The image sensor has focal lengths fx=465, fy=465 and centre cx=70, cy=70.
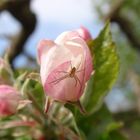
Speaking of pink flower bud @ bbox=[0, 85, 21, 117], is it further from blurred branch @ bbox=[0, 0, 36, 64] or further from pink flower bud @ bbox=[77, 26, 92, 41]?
blurred branch @ bbox=[0, 0, 36, 64]

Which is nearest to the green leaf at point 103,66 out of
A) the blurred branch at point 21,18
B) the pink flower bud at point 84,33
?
the pink flower bud at point 84,33

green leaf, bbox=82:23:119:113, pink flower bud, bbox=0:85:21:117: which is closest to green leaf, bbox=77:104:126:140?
green leaf, bbox=82:23:119:113

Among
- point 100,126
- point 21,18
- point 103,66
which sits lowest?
point 21,18

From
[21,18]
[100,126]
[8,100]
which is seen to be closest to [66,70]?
[8,100]

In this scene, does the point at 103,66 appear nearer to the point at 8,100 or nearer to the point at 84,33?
the point at 84,33

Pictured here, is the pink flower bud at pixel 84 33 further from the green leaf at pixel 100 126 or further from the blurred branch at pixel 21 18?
the blurred branch at pixel 21 18
